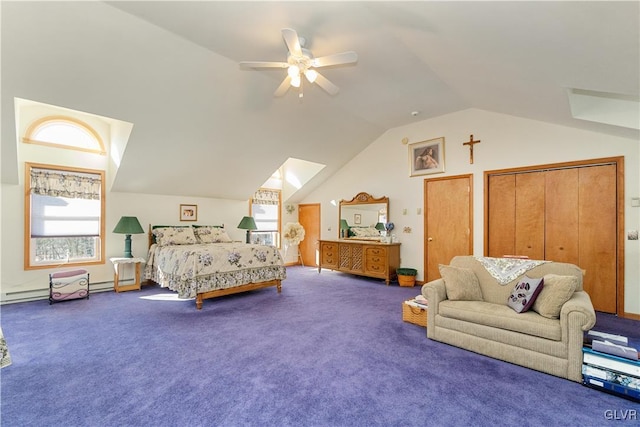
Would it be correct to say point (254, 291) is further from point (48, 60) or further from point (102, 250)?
point (48, 60)

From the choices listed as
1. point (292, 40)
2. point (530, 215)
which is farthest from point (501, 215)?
point (292, 40)

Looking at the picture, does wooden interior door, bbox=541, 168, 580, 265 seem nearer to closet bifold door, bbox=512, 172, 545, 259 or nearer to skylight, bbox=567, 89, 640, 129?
closet bifold door, bbox=512, 172, 545, 259

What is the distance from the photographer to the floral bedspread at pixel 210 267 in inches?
160

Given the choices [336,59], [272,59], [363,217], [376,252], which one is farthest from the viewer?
[363,217]

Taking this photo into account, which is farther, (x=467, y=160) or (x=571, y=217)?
(x=467, y=160)

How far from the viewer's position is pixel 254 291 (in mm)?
5105

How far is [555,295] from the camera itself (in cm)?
242

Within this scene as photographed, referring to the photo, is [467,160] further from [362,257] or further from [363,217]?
[362,257]

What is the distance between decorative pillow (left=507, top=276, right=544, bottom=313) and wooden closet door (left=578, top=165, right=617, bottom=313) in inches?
84.8

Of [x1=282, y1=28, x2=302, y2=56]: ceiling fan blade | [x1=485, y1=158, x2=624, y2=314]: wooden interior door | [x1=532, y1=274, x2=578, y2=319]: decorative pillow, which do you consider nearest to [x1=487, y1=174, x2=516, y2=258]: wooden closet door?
[x1=485, y1=158, x2=624, y2=314]: wooden interior door

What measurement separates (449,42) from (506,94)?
155cm

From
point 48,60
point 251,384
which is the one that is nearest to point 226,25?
point 48,60

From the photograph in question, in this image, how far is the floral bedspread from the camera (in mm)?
4066

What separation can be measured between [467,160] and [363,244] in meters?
2.57
